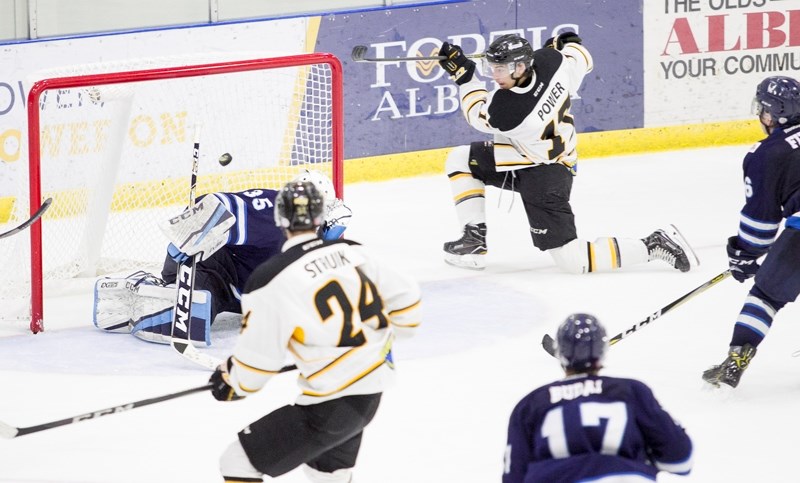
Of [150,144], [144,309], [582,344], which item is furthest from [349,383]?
[150,144]

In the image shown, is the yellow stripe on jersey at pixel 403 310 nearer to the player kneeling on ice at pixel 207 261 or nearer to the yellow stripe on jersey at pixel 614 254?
the player kneeling on ice at pixel 207 261

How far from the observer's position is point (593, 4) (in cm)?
782

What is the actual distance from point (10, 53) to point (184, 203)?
1111 mm

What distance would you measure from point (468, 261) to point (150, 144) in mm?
1678

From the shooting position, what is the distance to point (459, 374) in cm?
477

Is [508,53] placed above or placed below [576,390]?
above

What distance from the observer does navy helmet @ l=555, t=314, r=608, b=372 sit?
2.68 metres

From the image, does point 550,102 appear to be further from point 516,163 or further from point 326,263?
point 326,263

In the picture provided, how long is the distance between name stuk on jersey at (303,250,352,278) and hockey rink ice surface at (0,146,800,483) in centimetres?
103

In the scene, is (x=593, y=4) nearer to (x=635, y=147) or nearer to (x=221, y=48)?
(x=635, y=147)

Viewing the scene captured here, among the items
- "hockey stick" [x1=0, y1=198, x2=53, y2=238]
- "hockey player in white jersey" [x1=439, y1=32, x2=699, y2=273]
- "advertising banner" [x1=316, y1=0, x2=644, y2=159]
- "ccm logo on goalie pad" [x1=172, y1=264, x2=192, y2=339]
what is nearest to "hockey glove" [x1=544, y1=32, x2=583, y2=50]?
"hockey player in white jersey" [x1=439, y1=32, x2=699, y2=273]

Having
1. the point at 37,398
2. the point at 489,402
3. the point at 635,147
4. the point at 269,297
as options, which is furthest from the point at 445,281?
the point at 269,297

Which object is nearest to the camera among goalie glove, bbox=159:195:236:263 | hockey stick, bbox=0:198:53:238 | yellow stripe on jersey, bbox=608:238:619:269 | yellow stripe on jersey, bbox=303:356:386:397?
yellow stripe on jersey, bbox=303:356:386:397

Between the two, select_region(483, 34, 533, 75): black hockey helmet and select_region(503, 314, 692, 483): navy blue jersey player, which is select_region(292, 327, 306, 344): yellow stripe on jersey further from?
select_region(483, 34, 533, 75): black hockey helmet
